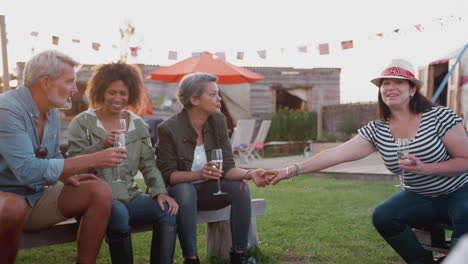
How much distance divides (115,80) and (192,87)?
1.62 feet

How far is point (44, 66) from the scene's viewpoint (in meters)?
2.53

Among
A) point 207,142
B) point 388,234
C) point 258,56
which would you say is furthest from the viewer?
point 258,56

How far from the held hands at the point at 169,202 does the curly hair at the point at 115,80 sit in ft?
2.09

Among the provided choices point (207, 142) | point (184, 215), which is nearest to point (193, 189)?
point (184, 215)

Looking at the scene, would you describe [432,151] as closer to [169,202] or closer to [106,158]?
[169,202]

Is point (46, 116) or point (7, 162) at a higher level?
point (46, 116)

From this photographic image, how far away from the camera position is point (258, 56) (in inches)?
389

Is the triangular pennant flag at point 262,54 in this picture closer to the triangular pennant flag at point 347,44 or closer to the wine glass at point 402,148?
the triangular pennant flag at point 347,44

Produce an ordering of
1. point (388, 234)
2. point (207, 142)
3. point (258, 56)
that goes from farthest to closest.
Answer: point (258, 56) < point (207, 142) < point (388, 234)

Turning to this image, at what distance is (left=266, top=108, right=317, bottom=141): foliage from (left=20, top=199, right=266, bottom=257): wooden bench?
12.4 m

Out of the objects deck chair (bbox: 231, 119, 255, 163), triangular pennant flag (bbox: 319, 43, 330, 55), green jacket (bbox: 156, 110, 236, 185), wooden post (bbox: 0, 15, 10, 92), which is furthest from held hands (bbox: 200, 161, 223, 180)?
deck chair (bbox: 231, 119, 255, 163)

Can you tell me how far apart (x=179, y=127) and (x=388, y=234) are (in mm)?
1424

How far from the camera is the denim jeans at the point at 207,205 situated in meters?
2.93

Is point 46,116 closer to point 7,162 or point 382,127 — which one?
point 7,162
